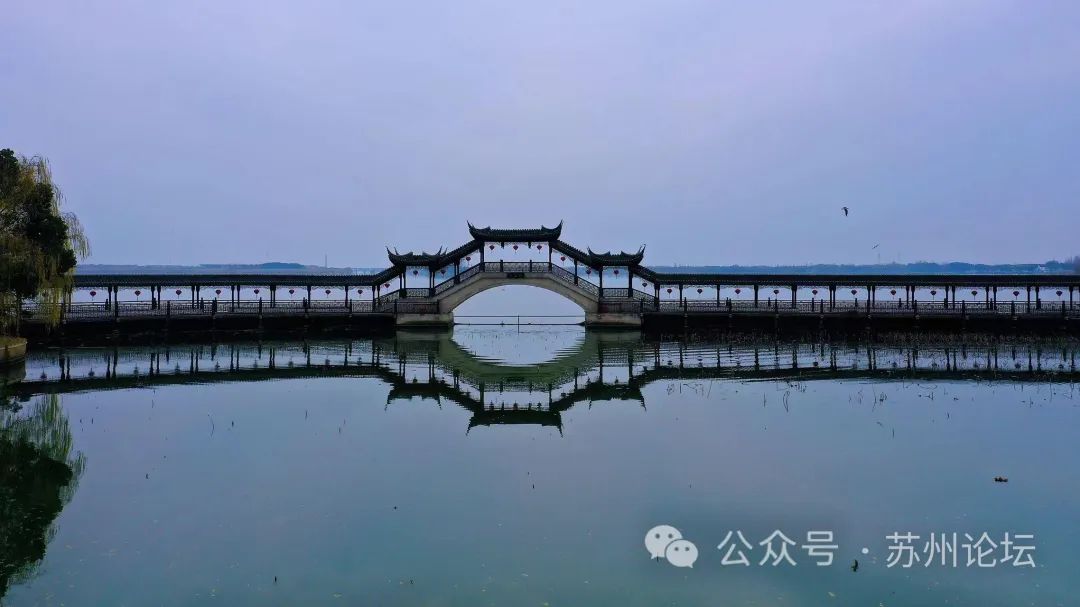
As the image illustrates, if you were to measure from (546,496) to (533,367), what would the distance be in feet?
56.0

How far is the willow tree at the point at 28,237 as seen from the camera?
2562cm

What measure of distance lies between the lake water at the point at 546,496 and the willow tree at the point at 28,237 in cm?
512

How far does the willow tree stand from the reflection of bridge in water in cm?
317

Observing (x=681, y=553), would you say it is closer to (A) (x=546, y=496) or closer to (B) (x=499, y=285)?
(A) (x=546, y=496)

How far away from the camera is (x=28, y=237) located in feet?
87.2

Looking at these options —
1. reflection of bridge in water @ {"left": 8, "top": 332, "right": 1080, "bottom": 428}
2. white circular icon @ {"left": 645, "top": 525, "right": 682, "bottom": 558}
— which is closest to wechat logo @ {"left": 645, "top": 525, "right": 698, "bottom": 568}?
→ white circular icon @ {"left": 645, "top": 525, "right": 682, "bottom": 558}

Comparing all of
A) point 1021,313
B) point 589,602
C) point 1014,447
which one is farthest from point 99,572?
point 1021,313

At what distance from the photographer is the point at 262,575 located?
8906mm

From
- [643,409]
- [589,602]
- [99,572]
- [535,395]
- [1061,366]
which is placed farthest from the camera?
[1061,366]

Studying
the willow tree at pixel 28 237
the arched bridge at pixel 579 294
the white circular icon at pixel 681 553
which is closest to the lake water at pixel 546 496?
the white circular icon at pixel 681 553

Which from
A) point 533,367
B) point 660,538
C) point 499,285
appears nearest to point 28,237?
point 533,367

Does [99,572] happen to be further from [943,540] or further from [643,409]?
[643,409]

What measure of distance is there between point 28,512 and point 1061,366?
33.8 metres

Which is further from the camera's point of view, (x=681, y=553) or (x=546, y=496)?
(x=546, y=496)
